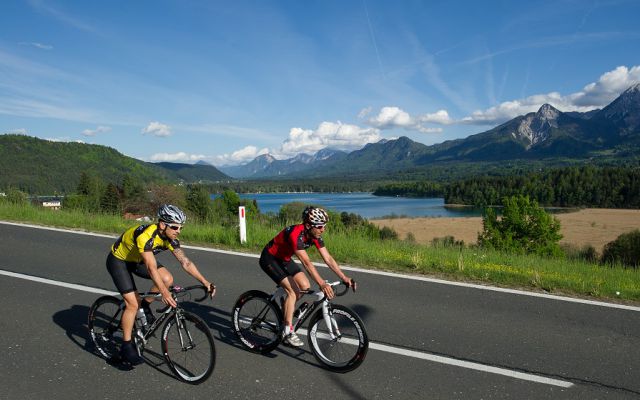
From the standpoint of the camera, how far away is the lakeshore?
2231 inches

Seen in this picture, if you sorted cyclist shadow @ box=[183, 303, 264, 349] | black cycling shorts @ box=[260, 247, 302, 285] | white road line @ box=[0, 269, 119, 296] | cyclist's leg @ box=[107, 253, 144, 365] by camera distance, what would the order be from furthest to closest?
white road line @ box=[0, 269, 119, 296] < cyclist shadow @ box=[183, 303, 264, 349] < black cycling shorts @ box=[260, 247, 302, 285] < cyclist's leg @ box=[107, 253, 144, 365]

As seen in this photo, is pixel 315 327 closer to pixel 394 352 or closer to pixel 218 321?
pixel 394 352

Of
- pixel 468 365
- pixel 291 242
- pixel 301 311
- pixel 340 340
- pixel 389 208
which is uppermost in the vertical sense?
pixel 291 242

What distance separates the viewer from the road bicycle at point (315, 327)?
4348 mm

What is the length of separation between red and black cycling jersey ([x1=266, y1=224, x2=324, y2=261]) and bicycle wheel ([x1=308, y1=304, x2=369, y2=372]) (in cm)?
71

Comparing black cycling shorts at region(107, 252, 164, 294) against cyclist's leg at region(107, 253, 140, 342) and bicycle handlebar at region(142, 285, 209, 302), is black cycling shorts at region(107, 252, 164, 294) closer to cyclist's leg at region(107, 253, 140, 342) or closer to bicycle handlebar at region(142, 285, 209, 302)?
cyclist's leg at region(107, 253, 140, 342)

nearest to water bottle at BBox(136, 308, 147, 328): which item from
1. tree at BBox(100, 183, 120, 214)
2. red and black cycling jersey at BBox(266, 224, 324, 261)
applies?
red and black cycling jersey at BBox(266, 224, 324, 261)

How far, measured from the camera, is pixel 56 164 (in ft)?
482

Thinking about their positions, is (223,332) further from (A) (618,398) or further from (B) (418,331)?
(A) (618,398)

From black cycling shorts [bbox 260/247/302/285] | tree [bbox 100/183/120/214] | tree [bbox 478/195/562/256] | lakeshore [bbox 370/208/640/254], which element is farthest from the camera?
lakeshore [bbox 370/208/640/254]

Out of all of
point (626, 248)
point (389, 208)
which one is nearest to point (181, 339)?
point (626, 248)

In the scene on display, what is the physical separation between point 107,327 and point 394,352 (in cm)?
309

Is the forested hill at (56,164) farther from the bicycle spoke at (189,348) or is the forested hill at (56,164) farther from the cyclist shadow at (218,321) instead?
the bicycle spoke at (189,348)

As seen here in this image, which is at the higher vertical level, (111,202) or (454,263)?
(111,202)
